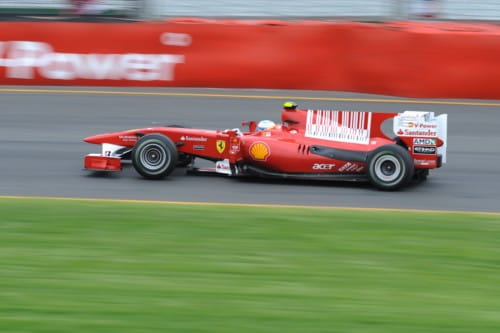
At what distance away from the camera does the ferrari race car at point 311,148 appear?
982 centimetres

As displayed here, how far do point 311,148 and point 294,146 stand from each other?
0.18 meters

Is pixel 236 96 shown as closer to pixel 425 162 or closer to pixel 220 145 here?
pixel 220 145

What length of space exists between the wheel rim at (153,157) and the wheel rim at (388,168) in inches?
85.5

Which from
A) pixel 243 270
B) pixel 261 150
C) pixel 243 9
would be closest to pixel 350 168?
pixel 261 150

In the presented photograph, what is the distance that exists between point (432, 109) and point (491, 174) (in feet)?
12.4

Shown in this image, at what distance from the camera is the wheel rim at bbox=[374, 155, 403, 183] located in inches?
383

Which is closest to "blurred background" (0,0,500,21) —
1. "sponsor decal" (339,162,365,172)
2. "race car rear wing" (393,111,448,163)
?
"race car rear wing" (393,111,448,163)

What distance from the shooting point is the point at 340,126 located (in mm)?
10102

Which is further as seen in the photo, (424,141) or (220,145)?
(220,145)

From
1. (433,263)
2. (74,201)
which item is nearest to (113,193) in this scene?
(74,201)

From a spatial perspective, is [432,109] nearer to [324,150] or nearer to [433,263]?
[324,150]

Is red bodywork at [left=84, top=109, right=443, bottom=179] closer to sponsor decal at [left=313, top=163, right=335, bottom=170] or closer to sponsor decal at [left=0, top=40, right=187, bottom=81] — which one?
sponsor decal at [left=313, top=163, right=335, bottom=170]

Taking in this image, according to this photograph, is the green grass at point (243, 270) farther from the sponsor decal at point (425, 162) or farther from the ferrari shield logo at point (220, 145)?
the ferrari shield logo at point (220, 145)

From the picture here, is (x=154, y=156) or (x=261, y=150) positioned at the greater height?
(x=261, y=150)
